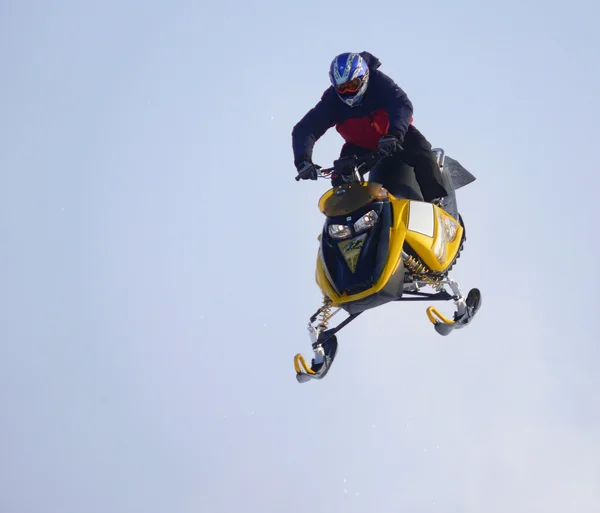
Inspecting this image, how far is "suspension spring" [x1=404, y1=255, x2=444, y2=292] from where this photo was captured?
13.4 metres

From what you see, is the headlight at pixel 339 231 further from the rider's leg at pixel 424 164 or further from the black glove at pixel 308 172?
the rider's leg at pixel 424 164

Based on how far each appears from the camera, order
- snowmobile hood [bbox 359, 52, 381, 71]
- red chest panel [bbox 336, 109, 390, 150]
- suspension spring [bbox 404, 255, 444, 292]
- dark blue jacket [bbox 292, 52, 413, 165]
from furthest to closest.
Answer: red chest panel [bbox 336, 109, 390, 150], snowmobile hood [bbox 359, 52, 381, 71], dark blue jacket [bbox 292, 52, 413, 165], suspension spring [bbox 404, 255, 444, 292]

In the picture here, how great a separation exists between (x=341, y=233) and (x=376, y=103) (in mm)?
1871

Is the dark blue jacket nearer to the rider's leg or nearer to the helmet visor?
Answer: the helmet visor

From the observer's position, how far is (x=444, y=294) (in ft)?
46.4

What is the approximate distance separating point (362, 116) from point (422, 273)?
7.25ft

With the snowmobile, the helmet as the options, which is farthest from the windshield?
the helmet

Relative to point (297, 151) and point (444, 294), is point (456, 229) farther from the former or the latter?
point (297, 151)

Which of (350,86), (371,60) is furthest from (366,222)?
(371,60)

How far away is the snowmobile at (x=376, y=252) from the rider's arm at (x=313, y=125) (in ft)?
1.83

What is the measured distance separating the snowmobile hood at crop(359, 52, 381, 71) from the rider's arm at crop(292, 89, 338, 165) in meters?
0.60

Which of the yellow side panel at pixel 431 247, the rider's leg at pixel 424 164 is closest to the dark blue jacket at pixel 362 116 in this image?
the rider's leg at pixel 424 164

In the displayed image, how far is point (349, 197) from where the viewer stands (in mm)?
13242

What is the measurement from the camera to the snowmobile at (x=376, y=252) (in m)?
12.8
